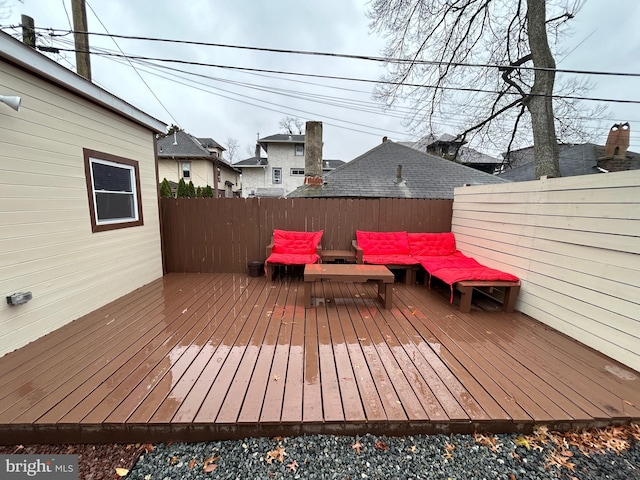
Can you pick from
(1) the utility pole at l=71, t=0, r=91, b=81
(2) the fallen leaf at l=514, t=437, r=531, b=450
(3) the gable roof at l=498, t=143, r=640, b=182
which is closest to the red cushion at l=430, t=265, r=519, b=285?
(2) the fallen leaf at l=514, t=437, r=531, b=450

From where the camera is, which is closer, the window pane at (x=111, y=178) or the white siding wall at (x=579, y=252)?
the white siding wall at (x=579, y=252)

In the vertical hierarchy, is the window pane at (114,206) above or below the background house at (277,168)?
below

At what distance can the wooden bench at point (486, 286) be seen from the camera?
10.8 feet

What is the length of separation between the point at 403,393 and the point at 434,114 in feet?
26.1

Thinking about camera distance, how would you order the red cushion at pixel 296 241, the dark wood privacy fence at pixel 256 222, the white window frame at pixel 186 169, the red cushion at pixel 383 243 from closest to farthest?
the red cushion at pixel 383 243, the red cushion at pixel 296 241, the dark wood privacy fence at pixel 256 222, the white window frame at pixel 186 169

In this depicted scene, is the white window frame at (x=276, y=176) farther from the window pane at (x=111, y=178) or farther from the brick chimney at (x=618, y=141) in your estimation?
the brick chimney at (x=618, y=141)

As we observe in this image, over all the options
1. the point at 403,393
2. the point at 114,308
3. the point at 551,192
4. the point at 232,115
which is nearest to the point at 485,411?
the point at 403,393

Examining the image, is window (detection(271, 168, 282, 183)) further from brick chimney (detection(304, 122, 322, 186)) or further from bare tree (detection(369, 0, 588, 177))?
bare tree (detection(369, 0, 588, 177))

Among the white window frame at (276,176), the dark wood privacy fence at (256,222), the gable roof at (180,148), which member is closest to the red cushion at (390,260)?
the dark wood privacy fence at (256,222)

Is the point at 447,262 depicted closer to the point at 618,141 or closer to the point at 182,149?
the point at 618,141

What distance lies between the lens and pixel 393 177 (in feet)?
31.6

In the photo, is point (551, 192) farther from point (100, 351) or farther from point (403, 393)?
point (100, 351)

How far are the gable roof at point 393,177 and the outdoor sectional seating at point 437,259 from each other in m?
3.53

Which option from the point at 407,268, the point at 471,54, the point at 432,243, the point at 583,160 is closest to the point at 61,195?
the point at 407,268
